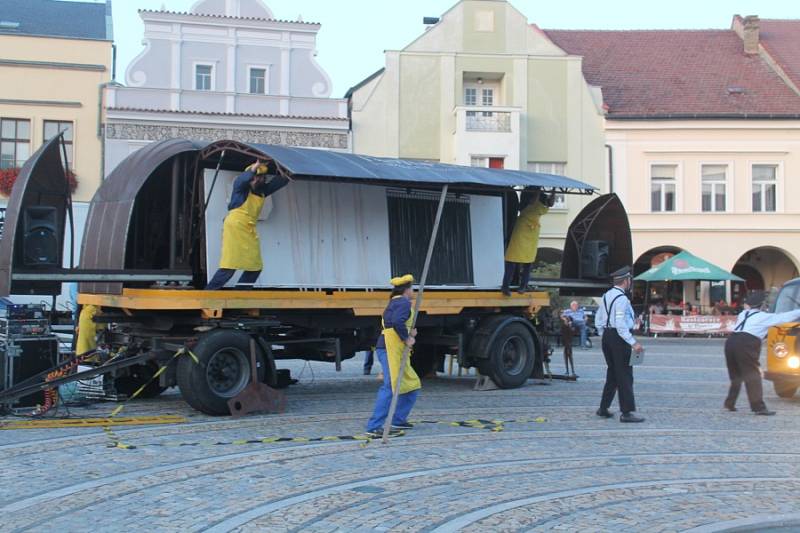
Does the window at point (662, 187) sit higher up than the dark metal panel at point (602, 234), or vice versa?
the window at point (662, 187)

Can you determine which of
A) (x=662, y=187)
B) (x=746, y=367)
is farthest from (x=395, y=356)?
(x=662, y=187)

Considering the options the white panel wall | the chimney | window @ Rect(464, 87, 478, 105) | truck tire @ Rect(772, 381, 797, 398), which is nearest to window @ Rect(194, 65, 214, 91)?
window @ Rect(464, 87, 478, 105)

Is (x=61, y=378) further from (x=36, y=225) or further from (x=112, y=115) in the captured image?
(x=112, y=115)

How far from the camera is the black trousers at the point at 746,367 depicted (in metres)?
12.4

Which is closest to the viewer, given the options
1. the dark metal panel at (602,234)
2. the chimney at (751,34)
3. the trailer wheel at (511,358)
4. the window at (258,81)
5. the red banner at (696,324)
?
the trailer wheel at (511,358)

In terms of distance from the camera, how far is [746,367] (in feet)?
40.8

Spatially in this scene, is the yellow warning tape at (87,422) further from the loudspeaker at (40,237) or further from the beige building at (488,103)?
the beige building at (488,103)

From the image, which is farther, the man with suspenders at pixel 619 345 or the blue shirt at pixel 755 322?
the blue shirt at pixel 755 322

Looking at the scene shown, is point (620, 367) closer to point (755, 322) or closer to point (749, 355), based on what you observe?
point (749, 355)

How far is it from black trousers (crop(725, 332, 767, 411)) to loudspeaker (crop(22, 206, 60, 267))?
8409mm

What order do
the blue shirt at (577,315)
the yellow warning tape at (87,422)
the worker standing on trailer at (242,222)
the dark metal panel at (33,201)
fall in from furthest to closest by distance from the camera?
the blue shirt at (577,315), the worker standing on trailer at (242,222), the dark metal panel at (33,201), the yellow warning tape at (87,422)

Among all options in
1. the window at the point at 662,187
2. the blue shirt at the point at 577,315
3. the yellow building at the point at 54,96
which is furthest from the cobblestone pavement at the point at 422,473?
the window at the point at 662,187

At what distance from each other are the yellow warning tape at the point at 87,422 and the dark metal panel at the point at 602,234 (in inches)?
331

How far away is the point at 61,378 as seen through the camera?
36.0ft
